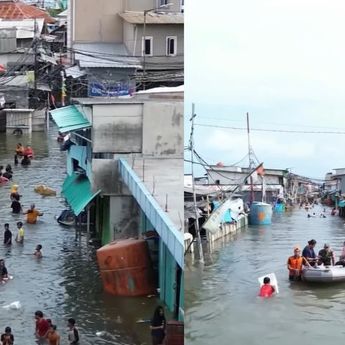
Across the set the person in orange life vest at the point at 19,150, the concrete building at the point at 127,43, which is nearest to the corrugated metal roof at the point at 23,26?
the person in orange life vest at the point at 19,150

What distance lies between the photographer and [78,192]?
31.2 feet

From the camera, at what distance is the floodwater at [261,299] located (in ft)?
9.09

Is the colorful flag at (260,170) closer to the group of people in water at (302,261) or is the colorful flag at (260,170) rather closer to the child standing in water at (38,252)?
the group of people in water at (302,261)

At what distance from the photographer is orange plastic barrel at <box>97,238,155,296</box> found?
6719 millimetres

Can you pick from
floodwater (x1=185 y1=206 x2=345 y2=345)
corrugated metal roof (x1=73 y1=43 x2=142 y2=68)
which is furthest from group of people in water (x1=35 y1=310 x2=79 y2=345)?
Result: corrugated metal roof (x1=73 y1=43 x2=142 y2=68)

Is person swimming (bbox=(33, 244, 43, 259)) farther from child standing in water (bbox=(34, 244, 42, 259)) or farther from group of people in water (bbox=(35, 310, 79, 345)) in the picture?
group of people in water (bbox=(35, 310, 79, 345))

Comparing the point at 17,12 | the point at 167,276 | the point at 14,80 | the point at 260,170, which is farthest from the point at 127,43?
the point at 17,12

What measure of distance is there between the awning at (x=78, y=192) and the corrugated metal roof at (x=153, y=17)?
2.00 m

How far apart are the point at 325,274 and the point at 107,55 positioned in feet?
25.7

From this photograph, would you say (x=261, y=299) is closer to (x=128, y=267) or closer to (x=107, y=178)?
(x=128, y=267)

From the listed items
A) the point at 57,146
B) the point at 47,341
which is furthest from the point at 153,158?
the point at 57,146

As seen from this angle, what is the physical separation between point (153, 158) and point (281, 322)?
5124 millimetres

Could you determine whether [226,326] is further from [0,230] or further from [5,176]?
[5,176]

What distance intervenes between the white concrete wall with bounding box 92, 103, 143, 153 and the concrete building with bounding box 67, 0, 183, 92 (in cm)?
62
